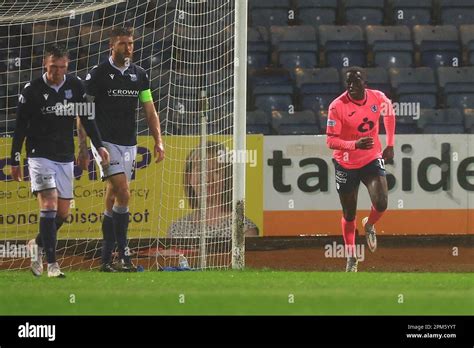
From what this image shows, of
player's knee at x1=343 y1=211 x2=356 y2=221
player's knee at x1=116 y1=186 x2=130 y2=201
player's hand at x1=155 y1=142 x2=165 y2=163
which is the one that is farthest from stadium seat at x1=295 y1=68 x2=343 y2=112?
player's knee at x1=116 y1=186 x2=130 y2=201

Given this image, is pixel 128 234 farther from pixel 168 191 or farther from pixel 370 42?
pixel 370 42

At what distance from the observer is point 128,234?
A: 16.7 m

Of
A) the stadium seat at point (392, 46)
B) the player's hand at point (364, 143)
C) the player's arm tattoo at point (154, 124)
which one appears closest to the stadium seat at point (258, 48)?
the stadium seat at point (392, 46)

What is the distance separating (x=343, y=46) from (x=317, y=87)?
3.79ft

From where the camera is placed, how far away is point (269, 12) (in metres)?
21.1

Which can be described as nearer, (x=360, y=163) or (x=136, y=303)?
(x=136, y=303)

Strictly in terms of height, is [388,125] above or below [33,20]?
below

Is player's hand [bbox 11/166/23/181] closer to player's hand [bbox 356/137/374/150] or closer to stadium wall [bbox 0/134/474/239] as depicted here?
stadium wall [bbox 0/134/474/239]

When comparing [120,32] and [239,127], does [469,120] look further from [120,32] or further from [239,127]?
[120,32]

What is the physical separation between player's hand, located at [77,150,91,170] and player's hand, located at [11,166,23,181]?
0.87 meters

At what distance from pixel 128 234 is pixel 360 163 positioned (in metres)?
3.04

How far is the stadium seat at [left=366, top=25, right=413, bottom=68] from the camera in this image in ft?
67.4

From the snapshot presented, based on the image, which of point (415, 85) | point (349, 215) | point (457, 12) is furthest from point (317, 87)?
point (349, 215)
